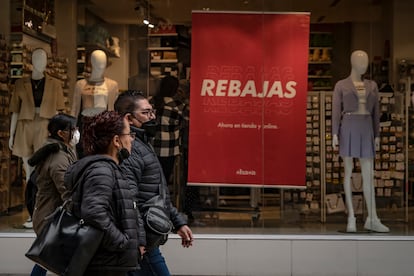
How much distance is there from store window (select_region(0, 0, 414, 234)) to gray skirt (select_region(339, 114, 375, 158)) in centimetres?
6

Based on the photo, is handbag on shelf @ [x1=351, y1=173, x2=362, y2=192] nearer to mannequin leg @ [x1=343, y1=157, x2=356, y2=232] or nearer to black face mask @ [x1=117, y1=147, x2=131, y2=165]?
mannequin leg @ [x1=343, y1=157, x2=356, y2=232]

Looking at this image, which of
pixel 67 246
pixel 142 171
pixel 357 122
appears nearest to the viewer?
pixel 67 246

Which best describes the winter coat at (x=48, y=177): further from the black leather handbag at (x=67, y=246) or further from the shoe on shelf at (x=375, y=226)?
the shoe on shelf at (x=375, y=226)

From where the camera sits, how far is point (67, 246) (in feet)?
10.8

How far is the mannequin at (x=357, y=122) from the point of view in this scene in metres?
7.38

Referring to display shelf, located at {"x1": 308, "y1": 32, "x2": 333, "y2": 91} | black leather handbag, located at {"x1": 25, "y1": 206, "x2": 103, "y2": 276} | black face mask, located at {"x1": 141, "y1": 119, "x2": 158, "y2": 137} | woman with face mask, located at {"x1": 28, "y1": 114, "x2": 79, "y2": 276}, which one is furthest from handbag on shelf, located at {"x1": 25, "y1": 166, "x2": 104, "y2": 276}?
display shelf, located at {"x1": 308, "y1": 32, "x2": 333, "y2": 91}

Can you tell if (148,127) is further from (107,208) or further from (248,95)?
(248,95)

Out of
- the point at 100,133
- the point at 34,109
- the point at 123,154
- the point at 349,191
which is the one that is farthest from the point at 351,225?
the point at 100,133

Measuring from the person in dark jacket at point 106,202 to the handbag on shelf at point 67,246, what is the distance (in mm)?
48

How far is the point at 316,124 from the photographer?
7645 millimetres

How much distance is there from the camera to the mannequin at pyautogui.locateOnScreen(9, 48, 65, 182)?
7496mm

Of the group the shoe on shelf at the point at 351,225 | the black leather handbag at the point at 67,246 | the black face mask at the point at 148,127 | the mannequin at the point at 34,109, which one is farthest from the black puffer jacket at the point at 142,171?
the shoe on shelf at the point at 351,225

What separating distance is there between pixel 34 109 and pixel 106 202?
14.7 feet

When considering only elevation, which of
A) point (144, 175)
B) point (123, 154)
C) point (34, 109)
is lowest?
point (144, 175)
